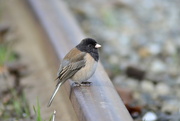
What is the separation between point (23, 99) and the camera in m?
5.22

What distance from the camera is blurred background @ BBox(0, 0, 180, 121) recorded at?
565 cm

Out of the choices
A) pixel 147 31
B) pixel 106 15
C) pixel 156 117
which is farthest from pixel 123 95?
pixel 106 15

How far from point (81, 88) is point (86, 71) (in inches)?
9.6

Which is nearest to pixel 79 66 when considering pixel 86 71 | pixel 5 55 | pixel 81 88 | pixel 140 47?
pixel 86 71

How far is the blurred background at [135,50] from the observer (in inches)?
222

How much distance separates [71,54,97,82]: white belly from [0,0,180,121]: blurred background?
0.48m

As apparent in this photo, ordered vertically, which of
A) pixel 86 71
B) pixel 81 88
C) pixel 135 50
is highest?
pixel 135 50

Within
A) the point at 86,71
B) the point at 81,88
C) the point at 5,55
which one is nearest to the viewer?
the point at 81,88

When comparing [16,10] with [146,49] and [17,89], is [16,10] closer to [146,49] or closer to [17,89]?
[146,49]

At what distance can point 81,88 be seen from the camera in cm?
441

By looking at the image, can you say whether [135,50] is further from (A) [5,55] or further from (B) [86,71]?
(B) [86,71]

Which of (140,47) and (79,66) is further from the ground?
(140,47)

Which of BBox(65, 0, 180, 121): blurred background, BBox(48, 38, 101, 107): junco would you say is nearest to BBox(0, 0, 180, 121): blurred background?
BBox(65, 0, 180, 121): blurred background

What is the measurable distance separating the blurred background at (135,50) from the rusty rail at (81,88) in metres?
0.51
